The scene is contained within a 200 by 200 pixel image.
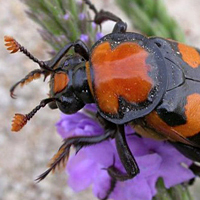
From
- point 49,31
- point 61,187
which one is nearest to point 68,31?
point 49,31

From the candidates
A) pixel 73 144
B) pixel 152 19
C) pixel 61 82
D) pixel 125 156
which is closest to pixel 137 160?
pixel 125 156

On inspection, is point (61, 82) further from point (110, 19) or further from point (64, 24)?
point (110, 19)

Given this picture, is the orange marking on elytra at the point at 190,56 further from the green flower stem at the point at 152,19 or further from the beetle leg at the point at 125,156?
the green flower stem at the point at 152,19

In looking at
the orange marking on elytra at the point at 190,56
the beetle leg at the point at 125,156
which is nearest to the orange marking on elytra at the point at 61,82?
the beetle leg at the point at 125,156

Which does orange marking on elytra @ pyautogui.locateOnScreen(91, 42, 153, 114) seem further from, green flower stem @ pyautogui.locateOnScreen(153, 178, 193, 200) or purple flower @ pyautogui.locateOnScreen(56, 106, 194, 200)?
green flower stem @ pyautogui.locateOnScreen(153, 178, 193, 200)

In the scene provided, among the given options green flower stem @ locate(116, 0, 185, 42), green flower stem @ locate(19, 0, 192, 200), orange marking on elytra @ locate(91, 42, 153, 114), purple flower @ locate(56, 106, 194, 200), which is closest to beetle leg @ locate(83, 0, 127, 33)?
green flower stem @ locate(19, 0, 192, 200)

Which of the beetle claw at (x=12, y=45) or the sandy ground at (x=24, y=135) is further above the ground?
the beetle claw at (x=12, y=45)

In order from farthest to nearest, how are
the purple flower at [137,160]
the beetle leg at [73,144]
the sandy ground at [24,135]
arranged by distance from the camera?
1. the sandy ground at [24,135]
2. the purple flower at [137,160]
3. the beetle leg at [73,144]
